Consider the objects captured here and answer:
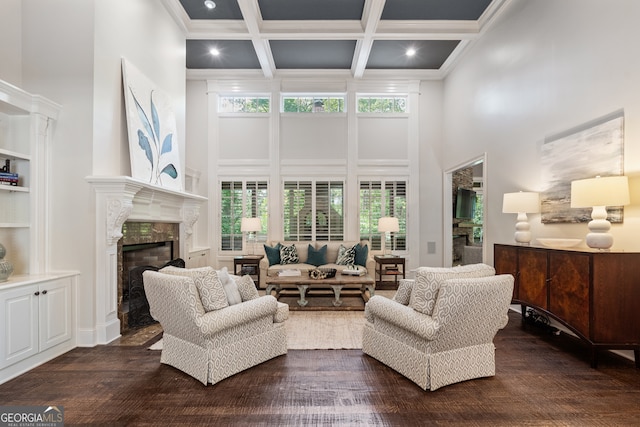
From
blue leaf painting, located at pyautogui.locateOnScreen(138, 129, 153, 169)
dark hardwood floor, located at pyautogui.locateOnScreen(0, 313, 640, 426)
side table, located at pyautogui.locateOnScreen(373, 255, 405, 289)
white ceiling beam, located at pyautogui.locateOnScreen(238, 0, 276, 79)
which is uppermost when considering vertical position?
white ceiling beam, located at pyautogui.locateOnScreen(238, 0, 276, 79)

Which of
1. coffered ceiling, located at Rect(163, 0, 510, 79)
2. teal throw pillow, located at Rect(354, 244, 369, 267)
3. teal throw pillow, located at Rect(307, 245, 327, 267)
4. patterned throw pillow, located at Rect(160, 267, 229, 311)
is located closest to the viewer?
patterned throw pillow, located at Rect(160, 267, 229, 311)

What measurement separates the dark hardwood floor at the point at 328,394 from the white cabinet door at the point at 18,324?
0.19 meters

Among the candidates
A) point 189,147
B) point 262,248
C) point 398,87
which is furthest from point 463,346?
point 189,147

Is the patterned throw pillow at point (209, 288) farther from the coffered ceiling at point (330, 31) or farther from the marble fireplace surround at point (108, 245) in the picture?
the coffered ceiling at point (330, 31)

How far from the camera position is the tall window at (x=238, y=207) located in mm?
6887

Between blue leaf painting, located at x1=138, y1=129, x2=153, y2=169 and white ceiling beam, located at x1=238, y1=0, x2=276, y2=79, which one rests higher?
white ceiling beam, located at x1=238, y1=0, x2=276, y2=79

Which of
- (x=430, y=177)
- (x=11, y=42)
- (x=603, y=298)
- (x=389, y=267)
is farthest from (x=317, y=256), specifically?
(x=11, y=42)

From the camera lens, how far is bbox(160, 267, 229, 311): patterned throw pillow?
100 inches

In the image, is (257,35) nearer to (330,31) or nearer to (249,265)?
(330,31)

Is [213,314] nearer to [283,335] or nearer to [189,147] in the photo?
[283,335]

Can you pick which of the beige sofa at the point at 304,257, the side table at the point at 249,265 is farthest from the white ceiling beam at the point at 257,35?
the side table at the point at 249,265

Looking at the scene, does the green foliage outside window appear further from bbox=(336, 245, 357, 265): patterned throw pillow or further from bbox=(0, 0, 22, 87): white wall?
bbox=(0, 0, 22, 87): white wall

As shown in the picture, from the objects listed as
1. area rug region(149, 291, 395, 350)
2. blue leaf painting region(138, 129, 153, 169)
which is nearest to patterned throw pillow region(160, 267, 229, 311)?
area rug region(149, 291, 395, 350)

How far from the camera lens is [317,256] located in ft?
20.1
